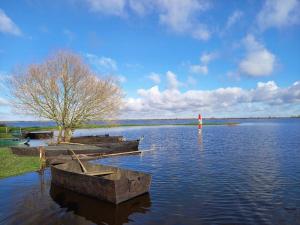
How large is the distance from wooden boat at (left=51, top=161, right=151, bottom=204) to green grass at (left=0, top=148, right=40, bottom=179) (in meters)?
5.09

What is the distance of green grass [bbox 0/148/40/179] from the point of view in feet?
68.8

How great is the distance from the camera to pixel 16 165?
23594 millimetres

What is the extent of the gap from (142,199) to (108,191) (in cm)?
209

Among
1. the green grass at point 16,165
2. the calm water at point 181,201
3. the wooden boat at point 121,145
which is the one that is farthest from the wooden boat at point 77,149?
the calm water at point 181,201

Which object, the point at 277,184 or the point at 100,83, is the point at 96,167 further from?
the point at 100,83

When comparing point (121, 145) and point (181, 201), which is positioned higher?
point (121, 145)

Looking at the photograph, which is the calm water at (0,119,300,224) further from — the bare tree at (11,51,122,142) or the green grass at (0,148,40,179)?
the bare tree at (11,51,122,142)

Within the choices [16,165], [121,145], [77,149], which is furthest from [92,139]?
[16,165]

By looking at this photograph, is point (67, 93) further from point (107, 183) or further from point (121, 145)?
point (107, 183)

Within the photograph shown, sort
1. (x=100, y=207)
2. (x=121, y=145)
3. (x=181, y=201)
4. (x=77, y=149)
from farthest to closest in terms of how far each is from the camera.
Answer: (x=121, y=145) < (x=77, y=149) < (x=181, y=201) < (x=100, y=207)

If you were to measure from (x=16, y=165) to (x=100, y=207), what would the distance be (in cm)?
1370

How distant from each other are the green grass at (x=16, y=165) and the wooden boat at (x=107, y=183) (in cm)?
509

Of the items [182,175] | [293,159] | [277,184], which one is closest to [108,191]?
[182,175]

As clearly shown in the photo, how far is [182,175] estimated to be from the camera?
68.1 feet
